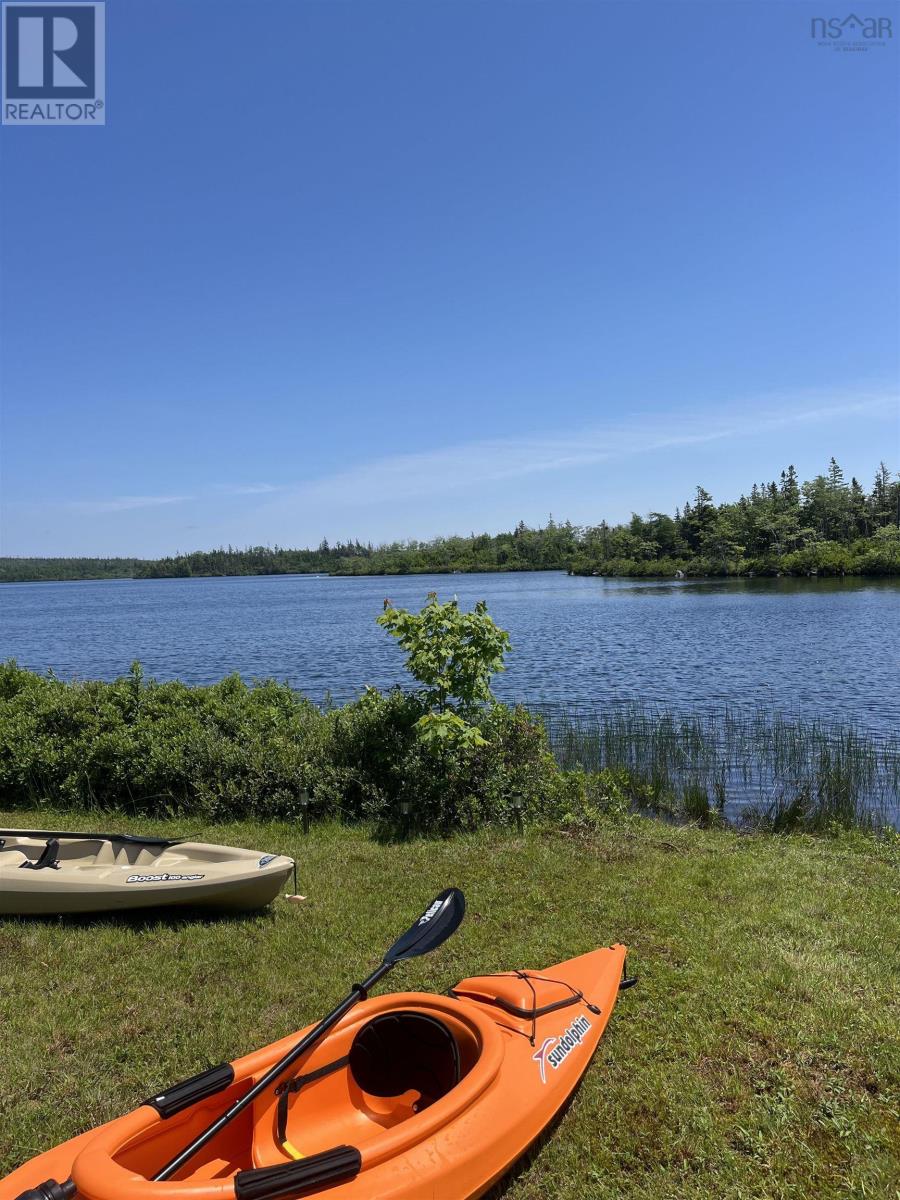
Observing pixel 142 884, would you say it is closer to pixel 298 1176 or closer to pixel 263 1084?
pixel 263 1084

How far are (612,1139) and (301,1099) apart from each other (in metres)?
1.51

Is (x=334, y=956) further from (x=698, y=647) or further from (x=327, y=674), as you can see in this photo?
(x=698, y=647)

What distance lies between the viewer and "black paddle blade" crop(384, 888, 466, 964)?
393 centimetres

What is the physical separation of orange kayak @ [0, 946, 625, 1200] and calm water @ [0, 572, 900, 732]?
40.3 feet

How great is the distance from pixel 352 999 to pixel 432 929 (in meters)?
0.68

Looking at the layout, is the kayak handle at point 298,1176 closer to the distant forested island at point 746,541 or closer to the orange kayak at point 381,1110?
the orange kayak at point 381,1110

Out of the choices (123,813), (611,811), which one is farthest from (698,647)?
(123,813)

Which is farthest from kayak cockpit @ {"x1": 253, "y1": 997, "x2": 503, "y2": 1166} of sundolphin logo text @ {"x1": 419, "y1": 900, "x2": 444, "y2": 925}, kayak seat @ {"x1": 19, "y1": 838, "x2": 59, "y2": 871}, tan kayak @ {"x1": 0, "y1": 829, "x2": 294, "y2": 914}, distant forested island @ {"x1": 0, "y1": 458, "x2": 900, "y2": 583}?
distant forested island @ {"x1": 0, "y1": 458, "x2": 900, "y2": 583}

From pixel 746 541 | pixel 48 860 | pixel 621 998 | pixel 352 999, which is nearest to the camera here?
pixel 352 999

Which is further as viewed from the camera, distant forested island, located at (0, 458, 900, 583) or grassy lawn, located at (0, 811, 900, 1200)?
distant forested island, located at (0, 458, 900, 583)

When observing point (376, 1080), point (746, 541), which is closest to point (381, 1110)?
point (376, 1080)

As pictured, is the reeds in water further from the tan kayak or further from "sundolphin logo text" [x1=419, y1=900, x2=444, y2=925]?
"sundolphin logo text" [x1=419, y1=900, x2=444, y2=925]

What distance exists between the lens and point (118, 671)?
24406mm

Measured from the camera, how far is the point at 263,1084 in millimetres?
3070
